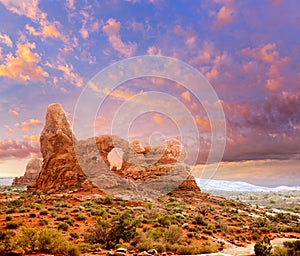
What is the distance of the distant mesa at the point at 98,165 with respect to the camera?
44000 millimetres

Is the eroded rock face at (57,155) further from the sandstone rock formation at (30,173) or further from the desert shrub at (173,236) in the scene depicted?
the sandstone rock formation at (30,173)

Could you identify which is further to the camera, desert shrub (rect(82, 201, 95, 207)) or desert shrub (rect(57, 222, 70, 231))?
desert shrub (rect(82, 201, 95, 207))

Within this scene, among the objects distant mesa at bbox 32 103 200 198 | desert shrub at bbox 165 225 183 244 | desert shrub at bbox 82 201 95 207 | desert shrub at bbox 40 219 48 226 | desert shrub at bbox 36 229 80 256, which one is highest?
distant mesa at bbox 32 103 200 198

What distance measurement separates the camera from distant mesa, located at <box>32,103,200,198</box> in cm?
4400

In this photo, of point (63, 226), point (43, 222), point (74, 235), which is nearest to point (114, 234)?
point (74, 235)

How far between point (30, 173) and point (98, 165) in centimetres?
4537

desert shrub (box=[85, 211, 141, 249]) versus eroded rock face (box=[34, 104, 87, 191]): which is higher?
eroded rock face (box=[34, 104, 87, 191])

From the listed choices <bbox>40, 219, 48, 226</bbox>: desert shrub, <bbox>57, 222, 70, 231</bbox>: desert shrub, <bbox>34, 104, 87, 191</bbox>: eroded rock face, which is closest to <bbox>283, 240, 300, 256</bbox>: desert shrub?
<bbox>57, 222, 70, 231</bbox>: desert shrub

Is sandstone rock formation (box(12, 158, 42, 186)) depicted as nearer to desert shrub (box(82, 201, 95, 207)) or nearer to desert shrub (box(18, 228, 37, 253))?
desert shrub (box(82, 201, 95, 207))

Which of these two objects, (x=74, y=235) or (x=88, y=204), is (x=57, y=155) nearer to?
(x=88, y=204)

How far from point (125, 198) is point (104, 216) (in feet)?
38.9

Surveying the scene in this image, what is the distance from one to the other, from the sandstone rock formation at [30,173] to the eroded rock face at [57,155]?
120 ft

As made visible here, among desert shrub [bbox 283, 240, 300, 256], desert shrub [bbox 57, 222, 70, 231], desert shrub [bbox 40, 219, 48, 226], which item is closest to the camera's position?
desert shrub [bbox 283, 240, 300, 256]

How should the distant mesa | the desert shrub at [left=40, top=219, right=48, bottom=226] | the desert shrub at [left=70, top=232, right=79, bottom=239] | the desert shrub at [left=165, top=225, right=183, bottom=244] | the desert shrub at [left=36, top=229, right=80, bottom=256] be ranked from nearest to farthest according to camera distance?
the desert shrub at [left=36, top=229, right=80, bottom=256] < the desert shrub at [left=70, top=232, right=79, bottom=239] < the desert shrub at [left=165, top=225, right=183, bottom=244] < the desert shrub at [left=40, top=219, right=48, bottom=226] < the distant mesa
